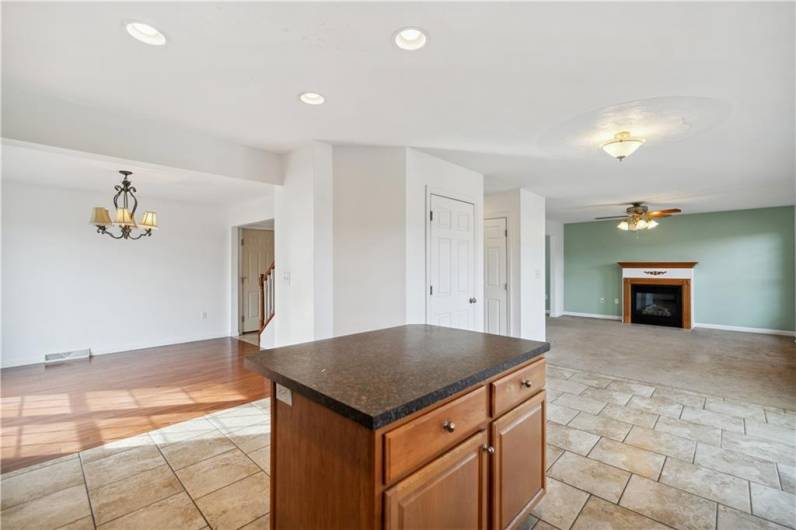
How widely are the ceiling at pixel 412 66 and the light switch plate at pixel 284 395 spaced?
1.61m

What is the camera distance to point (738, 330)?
22.6ft

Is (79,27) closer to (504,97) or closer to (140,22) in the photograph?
(140,22)

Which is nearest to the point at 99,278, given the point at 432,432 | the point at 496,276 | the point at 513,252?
the point at 496,276

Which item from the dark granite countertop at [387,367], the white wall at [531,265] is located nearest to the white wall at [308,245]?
the dark granite countertop at [387,367]

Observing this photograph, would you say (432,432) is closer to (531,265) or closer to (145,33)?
(145,33)

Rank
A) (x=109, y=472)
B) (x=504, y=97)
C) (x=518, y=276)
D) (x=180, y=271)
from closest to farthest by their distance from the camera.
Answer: (x=109, y=472) < (x=504, y=97) < (x=518, y=276) < (x=180, y=271)

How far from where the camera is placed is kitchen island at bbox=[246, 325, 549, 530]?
1.03 metres

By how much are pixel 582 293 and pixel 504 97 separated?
7845 mm

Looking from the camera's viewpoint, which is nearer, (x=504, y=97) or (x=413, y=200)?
(x=504, y=97)

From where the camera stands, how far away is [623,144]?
9.04 feet

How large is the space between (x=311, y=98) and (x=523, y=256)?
12.6ft

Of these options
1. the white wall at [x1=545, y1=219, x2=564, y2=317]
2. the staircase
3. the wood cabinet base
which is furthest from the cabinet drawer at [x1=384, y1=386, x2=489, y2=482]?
the white wall at [x1=545, y1=219, x2=564, y2=317]

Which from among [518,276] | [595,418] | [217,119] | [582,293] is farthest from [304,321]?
[582,293]

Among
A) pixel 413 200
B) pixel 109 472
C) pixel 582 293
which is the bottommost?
pixel 109 472
